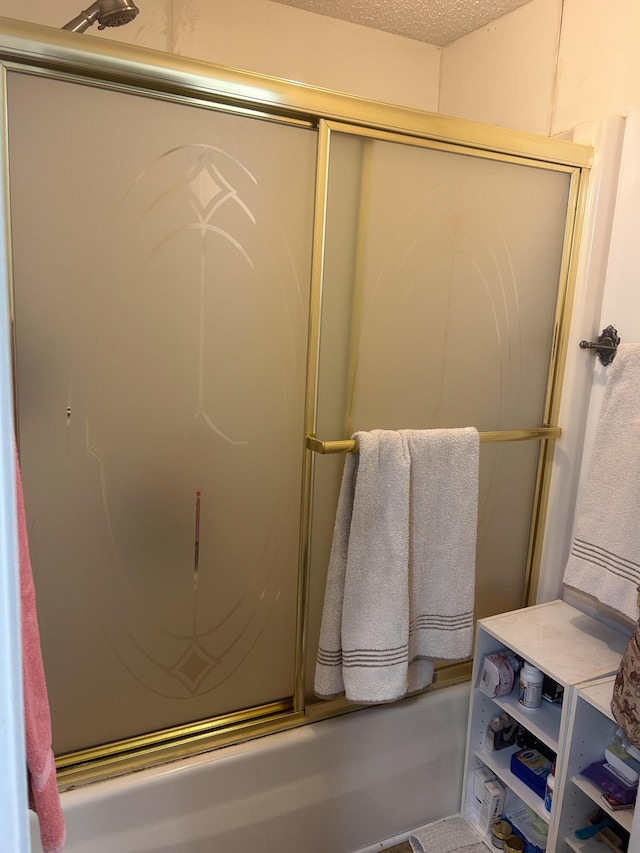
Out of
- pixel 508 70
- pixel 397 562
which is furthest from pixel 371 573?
pixel 508 70

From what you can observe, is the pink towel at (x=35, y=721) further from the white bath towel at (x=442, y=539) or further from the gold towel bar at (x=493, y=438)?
the white bath towel at (x=442, y=539)

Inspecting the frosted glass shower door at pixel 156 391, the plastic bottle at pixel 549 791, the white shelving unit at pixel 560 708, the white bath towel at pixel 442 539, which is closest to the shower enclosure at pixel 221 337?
the frosted glass shower door at pixel 156 391

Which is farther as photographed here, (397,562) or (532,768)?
(532,768)

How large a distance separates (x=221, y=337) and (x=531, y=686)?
3.53 ft

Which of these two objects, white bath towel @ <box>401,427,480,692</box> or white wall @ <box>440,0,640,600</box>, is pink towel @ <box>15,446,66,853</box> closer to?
white bath towel @ <box>401,427,480,692</box>

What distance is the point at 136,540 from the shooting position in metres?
1.29

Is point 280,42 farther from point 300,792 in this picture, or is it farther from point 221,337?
point 300,792

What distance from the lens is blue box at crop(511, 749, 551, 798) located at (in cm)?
147

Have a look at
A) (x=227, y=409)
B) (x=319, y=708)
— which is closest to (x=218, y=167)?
(x=227, y=409)

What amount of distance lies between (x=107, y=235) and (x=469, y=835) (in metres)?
1.67

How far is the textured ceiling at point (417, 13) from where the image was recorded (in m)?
1.76

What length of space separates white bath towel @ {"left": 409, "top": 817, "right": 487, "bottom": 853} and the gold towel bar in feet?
3.33

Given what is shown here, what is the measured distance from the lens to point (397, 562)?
1381 millimetres

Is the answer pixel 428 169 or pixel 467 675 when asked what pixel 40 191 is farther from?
pixel 467 675
